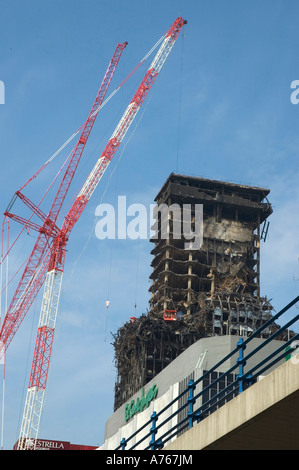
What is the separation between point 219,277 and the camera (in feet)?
572

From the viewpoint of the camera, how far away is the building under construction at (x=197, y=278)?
14500cm

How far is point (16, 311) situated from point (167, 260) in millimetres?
48479

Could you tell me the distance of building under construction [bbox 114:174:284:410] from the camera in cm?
14500

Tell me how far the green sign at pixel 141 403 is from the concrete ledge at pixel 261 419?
80897mm

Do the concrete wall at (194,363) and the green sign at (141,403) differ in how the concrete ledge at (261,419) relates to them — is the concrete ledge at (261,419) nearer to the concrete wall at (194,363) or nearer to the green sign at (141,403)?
the concrete wall at (194,363)

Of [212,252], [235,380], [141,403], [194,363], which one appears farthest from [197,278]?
[235,380]

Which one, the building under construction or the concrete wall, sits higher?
the building under construction

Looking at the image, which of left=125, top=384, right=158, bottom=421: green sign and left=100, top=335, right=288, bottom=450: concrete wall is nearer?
left=100, top=335, right=288, bottom=450: concrete wall

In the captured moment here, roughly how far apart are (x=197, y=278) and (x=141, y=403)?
77.3m

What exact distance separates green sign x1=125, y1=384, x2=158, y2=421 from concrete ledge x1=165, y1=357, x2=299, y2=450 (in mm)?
80897

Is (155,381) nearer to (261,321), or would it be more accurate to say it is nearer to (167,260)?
(261,321)

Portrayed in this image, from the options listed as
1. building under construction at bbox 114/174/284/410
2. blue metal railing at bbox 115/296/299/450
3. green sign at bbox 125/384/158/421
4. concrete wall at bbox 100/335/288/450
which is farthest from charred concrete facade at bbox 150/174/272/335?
blue metal railing at bbox 115/296/299/450

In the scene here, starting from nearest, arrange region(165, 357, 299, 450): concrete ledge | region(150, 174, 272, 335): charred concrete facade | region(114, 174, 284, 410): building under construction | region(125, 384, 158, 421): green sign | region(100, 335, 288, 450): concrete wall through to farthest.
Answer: region(165, 357, 299, 450): concrete ledge, region(100, 335, 288, 450): concrete wall, region(125, 384, 158, 421): green sign, region(114, 174, 284, 410): building under construction, region(150, 174, 272, 335): charred concrete facade

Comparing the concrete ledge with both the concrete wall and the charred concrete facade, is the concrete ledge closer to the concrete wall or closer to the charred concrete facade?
the concrete wall
